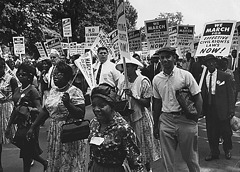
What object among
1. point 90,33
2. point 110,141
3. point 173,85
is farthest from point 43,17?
point 110,141

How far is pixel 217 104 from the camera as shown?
5934 millimetres

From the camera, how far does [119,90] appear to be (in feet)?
17.7

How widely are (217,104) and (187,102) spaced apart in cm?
177

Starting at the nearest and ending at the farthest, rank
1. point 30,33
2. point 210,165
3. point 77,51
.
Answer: point 210,165 → point 77,51 → point 30,33

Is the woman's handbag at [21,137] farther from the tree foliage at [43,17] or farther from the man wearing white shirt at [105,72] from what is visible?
the tree foliage at [43,17]

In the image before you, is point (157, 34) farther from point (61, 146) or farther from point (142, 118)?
point (61, 146)

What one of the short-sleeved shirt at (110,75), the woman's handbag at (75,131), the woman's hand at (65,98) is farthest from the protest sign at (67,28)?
the woman's handbag at (75,131)

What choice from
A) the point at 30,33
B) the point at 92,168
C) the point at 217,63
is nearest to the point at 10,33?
the point at 30,33

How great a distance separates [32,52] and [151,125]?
24.6 m

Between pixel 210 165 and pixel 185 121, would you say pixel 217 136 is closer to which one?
pixel 210 165

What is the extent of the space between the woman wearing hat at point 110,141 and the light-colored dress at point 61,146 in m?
0.89

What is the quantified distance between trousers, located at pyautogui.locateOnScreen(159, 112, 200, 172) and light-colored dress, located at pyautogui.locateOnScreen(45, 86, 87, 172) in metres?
1.15

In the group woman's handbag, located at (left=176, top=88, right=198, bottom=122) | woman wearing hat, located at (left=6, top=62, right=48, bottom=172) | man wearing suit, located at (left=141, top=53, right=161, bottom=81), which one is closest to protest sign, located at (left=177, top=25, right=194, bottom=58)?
man wearing suit, located at (left=141, top=53, right=161, bottom=81)

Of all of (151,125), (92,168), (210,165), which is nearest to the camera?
(92,168)
